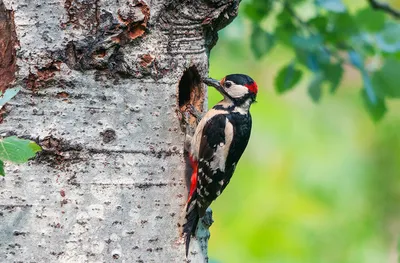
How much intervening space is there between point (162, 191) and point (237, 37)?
6.74 ft

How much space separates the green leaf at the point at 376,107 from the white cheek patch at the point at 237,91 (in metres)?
0.58

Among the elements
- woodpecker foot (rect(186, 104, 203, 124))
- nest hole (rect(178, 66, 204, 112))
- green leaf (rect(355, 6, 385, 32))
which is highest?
green leaf (rect(355, 6, 385, 32))

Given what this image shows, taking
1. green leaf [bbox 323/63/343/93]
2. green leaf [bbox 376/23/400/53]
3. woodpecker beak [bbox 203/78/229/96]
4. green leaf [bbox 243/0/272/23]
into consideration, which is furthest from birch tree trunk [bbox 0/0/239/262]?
green leaf [bbox 376/23/400/53]

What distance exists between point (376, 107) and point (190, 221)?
1.37 m

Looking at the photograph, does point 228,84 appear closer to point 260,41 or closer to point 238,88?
point 238,88

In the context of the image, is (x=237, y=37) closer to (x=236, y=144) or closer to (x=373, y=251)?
(x=236, y=144)

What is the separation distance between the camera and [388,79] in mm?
3564

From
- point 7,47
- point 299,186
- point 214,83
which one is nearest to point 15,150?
point 7,47

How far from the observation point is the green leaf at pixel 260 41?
3.73 m

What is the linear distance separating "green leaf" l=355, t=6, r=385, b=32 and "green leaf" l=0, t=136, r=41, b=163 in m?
2.02

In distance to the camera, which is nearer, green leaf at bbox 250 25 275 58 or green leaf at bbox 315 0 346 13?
green leaf at bbox 315 0 346 13

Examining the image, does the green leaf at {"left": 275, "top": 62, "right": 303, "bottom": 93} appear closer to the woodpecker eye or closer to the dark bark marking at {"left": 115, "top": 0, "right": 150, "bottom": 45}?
the woodpecker eye

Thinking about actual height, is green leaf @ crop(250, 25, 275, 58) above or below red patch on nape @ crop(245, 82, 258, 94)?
above

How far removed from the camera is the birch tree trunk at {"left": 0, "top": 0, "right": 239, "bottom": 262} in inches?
95.0
